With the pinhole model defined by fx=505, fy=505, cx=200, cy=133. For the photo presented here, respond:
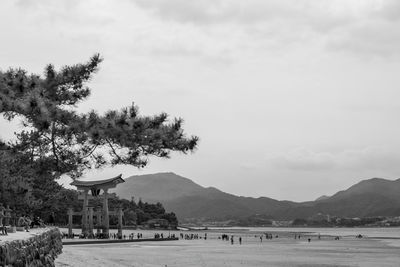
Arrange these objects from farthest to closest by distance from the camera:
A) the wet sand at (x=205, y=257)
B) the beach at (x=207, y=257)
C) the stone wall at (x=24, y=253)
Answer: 1. the beach at (x=207, y=257)
2. the wet sand at (x=205, y=257)
3. the stone wall at (x=24, y=253)

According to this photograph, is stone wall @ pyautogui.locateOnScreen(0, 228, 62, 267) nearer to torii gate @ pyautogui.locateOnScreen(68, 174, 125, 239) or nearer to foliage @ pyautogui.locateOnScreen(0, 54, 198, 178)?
foliage @ pyautogui.locateOnScreen(0, 54, 198, 178)

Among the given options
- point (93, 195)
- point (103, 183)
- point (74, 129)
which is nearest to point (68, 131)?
point (74, 129)

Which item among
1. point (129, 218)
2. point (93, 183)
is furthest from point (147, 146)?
point (129, 218)

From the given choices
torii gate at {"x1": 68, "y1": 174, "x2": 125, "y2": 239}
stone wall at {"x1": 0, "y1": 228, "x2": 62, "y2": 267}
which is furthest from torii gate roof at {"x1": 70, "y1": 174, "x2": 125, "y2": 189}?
stone wall at {"x1": 0, "y1": 228, "x2": 62, "y2": 267}

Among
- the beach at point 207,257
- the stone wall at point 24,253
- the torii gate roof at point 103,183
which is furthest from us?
the torii gate roof at point 103,183

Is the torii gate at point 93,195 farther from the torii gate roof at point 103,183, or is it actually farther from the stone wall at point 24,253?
the stone wall at point 24,253

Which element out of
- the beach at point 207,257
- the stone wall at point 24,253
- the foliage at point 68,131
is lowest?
the beach at point 207,257

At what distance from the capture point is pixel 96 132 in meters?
12.4

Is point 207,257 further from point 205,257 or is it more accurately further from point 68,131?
point 68,131

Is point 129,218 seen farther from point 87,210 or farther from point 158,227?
point 87,210

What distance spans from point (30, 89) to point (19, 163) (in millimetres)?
2220

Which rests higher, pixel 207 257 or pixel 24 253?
pixel 24 253

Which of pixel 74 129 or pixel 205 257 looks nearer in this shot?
pixel 74 129

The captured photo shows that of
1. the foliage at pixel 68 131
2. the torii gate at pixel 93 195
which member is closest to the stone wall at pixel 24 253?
the foliage at pixel 68 131
